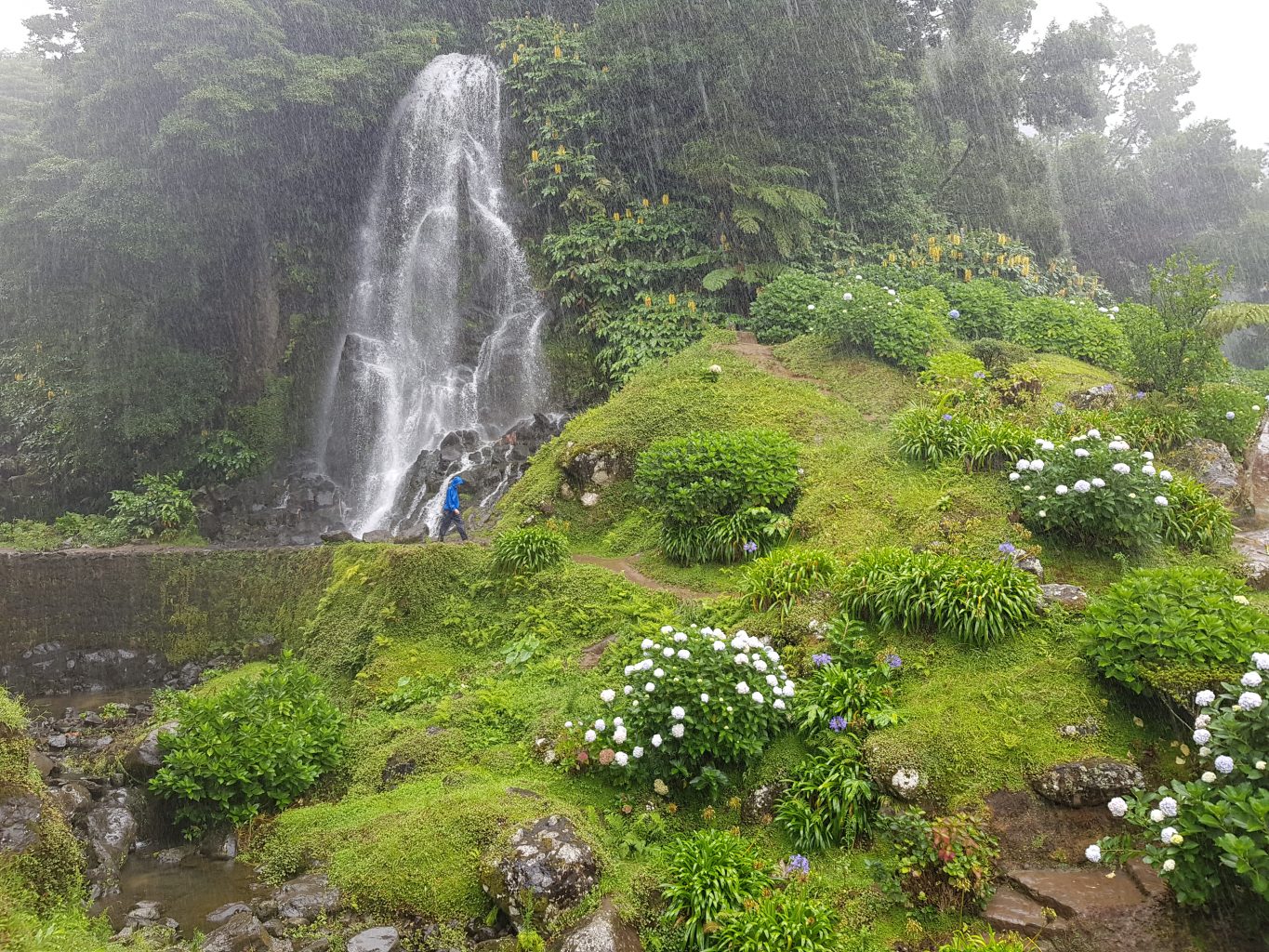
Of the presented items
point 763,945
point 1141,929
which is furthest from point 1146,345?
point 763,945

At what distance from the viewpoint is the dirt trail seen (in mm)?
8695

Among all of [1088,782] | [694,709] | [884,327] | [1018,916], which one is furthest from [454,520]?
[1018,916]

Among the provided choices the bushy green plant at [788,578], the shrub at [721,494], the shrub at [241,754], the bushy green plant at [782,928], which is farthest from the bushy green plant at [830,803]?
the shrub at [241,754]

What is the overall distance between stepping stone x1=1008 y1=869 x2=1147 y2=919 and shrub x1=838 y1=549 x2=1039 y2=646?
6.14 ft

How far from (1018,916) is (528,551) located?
6252mm

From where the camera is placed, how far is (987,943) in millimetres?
4336

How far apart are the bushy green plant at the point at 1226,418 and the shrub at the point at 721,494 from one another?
15.1ft

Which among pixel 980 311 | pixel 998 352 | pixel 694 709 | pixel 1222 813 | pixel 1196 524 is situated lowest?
pixel 694 709

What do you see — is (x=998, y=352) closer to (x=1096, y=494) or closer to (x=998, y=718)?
(x=1096, y=494)

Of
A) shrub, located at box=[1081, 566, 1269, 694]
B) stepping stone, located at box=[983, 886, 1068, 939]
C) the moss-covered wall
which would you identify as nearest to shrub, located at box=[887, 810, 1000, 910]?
stepping stone, located at box=[983, 886, 1068, 939]

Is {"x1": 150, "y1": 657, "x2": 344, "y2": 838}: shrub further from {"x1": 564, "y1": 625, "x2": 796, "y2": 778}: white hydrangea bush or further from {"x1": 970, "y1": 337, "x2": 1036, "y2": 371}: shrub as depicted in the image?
{"x1": 970, "y1": 337, "x2": 1036, "y2": 371}: shrub

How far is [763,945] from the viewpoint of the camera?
4.61 metres

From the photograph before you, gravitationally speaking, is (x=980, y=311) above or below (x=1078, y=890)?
above

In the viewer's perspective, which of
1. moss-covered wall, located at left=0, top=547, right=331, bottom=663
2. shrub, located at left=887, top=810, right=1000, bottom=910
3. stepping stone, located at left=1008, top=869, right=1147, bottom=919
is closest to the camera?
stepping stone, located at left=1008, top=869, right=1147, bottom=919
